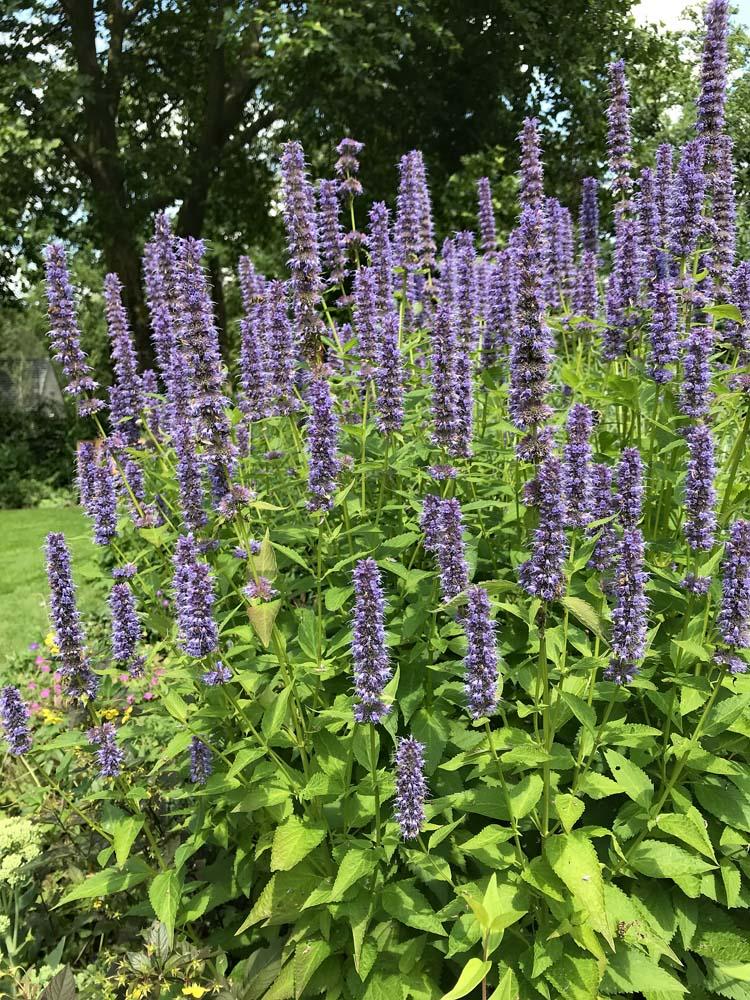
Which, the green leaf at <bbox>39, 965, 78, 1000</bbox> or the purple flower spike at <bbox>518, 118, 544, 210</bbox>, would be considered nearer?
the green leaf at <bbox>39, 965, 78, 1000</bbox>

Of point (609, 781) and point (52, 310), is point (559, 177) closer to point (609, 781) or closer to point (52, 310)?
point (52, 310)

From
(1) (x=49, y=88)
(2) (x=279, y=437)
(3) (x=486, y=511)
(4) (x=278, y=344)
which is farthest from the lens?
(1) (x=49, y=88)

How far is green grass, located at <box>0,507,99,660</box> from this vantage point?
27.9 ft

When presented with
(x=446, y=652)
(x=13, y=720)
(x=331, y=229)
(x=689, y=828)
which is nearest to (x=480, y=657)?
(x=689, y=828)

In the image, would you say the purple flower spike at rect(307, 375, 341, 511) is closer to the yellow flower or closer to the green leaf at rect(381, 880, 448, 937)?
the green leaf at rect(381, 880, 448, 937)

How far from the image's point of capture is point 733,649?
2.85 m

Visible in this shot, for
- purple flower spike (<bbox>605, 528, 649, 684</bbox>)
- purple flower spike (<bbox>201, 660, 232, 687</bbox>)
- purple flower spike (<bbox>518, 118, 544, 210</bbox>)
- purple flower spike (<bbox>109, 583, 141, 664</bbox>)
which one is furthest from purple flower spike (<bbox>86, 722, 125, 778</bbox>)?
purple flower spike (<bbox>518, 118, 544, 210</bbox>)

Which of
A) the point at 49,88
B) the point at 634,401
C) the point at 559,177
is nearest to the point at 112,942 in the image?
the point at 634,401

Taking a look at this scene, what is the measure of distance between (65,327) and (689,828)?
387cm

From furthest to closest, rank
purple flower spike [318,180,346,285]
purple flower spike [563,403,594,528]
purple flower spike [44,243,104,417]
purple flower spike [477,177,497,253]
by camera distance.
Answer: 1. purple flower spike [477,177,497,253]
2. purple flower spike [318,180,346,285]
3. purple flower spike [44,243,104,417]
4. purple flower spike [563,403,594,528]

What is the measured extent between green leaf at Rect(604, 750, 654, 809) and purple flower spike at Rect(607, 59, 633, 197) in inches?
138

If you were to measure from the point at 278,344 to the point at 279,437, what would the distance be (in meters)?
1.22

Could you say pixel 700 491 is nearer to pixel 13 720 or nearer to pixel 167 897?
pixel 167 897

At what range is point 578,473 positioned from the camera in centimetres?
292
